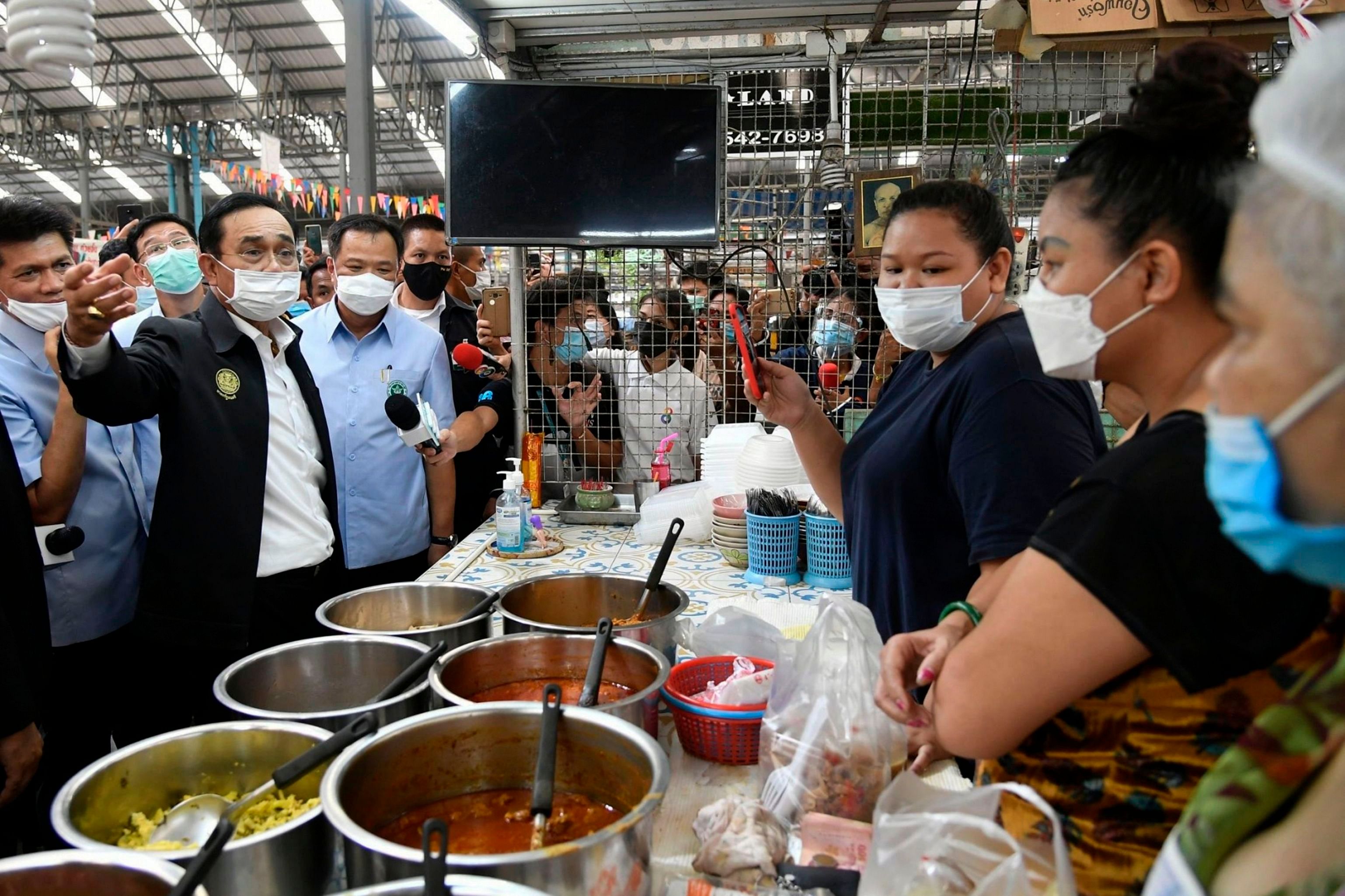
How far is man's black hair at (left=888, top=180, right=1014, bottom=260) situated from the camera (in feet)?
5.75

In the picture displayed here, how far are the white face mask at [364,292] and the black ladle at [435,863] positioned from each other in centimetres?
249

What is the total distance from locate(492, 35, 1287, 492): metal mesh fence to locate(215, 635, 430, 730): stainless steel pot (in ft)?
7.05

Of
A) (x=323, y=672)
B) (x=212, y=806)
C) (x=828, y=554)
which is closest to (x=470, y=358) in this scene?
(x=828, y=554)

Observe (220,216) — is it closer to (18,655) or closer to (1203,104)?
(18,655)

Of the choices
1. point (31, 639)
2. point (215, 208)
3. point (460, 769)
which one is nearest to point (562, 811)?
point (460, 769)

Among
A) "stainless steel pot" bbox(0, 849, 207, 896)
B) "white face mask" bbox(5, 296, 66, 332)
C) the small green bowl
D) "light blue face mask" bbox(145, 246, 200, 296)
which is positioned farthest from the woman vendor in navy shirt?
"light blue face mask" bbox(145, 246, 200, 296)

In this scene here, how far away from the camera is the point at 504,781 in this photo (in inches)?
48.9

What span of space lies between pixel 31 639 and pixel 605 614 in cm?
132

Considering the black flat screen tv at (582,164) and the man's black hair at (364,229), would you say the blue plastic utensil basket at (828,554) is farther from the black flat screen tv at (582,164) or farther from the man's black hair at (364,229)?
the man's black hair at (364,229)

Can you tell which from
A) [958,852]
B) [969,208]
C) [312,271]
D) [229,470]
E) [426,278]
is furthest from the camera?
[312,271]

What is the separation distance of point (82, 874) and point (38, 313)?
1954mm

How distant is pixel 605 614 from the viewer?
194cm

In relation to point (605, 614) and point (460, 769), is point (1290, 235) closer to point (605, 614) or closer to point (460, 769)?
point (460, 769)

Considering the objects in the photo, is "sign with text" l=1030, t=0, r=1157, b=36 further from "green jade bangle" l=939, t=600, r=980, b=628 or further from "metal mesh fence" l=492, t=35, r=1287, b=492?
Result: "green jade bangle" l=939, t=600, r=980, b=628
